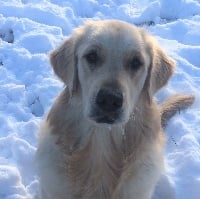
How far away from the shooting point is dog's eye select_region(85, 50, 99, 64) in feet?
12.9

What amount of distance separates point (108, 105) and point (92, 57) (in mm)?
484

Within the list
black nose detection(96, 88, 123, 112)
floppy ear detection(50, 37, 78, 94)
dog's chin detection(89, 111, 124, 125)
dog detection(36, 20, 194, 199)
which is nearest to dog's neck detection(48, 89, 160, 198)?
dog detection(36, 20, 194, 199)

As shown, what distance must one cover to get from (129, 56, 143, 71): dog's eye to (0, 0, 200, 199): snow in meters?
1.39

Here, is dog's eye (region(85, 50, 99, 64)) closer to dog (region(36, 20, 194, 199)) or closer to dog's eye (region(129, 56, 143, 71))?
dog (region(36, 20, 194, 199))

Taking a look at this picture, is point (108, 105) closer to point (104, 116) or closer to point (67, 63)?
point (104, 116)

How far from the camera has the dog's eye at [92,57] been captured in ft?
12.9

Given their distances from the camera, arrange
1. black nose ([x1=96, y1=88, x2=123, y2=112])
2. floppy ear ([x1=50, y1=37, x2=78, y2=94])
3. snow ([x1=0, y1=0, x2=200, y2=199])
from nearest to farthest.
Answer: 1. black nose ([x1=96, y1=88, x2=123, y2=112])
2. floppy ear ([x1=50, y1=37, x2=78, y2=94])
3. snow ([x1=0, y1=0, x2=200, y2=199])

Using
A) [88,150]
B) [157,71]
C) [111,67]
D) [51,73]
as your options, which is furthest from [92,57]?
[51,73]

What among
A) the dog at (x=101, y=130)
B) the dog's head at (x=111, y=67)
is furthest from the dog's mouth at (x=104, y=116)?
the dog at (x=101, y=130)

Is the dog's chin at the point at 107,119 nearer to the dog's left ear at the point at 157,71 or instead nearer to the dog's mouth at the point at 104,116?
the dog's mouth at the point at 104,116

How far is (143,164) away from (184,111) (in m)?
1.64

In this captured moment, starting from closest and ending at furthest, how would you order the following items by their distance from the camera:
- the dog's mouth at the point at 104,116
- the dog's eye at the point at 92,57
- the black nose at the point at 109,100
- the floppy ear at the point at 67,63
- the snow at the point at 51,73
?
the black nose at the point at 109,100 < the dog's mouth at the point at 104,116 < the dog's eye at the point at 92,57 < the floppy ear at the point at 67,63 < the snow at the point at 51,73

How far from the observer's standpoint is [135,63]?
4.00m

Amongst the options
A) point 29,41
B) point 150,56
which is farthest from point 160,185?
point 29,41
